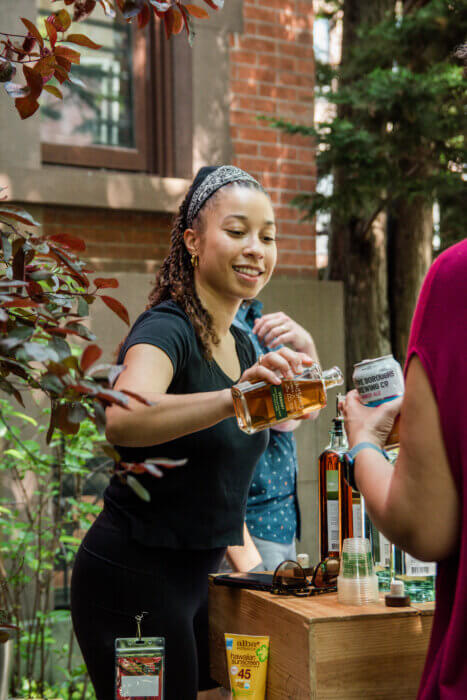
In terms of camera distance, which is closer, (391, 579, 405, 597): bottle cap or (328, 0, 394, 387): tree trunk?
(391, 579, 405, 597): bottle cap

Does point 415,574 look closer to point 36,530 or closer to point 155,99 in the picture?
point 36,530

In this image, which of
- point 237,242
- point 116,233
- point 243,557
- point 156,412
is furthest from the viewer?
point 116,233

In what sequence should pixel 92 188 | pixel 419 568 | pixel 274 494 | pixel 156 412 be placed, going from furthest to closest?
pixel 92 188, pixel 274 494, pixel 419 568, pixel 156 412

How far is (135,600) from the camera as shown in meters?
2.01

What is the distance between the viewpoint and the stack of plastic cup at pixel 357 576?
1.74m

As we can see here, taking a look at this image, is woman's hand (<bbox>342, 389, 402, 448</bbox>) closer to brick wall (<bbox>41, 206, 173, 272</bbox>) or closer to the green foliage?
brick wall (<bbox>41, 206, 173, 272</bbox>)

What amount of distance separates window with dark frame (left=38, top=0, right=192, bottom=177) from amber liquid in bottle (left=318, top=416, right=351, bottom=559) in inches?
138

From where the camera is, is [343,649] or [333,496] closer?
[343,649]

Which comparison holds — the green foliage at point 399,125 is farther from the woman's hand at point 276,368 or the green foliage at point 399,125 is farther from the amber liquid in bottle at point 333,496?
the woman's hand at point 276,368

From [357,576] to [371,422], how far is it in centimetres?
40

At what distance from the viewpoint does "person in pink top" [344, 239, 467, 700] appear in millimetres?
1249

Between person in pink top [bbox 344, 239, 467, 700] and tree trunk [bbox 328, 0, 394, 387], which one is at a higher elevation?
tree trunk [bbox 328, 0, 394, 387]

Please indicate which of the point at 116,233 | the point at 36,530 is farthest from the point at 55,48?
the point at 116,233

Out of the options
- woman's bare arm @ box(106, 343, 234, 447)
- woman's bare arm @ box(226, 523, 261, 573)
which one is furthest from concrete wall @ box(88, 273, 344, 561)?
woman's bare arm @ box(106, 343, 234, 447)
